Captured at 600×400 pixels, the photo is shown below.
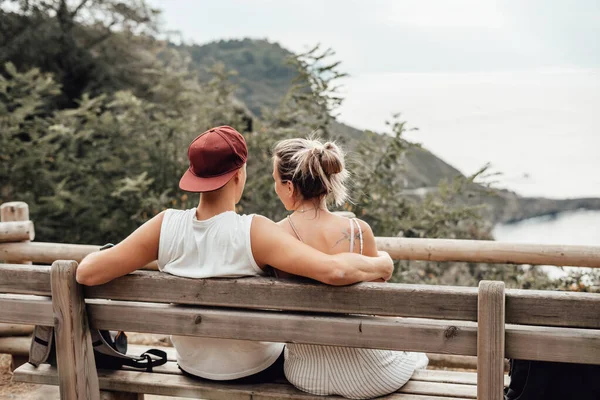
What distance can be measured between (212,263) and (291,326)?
0.38 metres

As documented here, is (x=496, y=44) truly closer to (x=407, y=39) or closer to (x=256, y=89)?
(x=407, y=39)

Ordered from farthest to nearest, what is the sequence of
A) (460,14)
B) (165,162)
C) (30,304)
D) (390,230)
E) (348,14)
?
(348,14) → (165,162) → (460,14) → (390,230) → (30,304)

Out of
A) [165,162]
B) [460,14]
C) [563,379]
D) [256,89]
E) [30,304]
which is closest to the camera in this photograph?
[563,379]

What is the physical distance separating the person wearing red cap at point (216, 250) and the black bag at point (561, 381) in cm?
62

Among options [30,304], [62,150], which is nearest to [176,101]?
[62,150]

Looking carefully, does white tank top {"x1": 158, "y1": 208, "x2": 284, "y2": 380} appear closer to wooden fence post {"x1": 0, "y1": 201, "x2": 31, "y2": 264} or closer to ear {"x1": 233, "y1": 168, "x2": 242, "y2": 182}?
ear {"x1": 233, "y1": 168, "x2": 242, "y2": 182}

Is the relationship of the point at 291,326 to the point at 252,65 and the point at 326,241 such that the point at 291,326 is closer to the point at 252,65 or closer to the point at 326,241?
the point at 326,241

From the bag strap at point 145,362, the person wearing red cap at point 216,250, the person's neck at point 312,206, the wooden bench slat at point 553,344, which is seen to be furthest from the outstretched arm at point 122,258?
the wooden bench slat at point 553,344

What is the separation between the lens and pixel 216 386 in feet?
8.57

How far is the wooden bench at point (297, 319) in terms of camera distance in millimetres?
2131

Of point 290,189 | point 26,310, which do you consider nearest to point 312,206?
point 290,189

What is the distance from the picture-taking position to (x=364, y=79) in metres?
8.22

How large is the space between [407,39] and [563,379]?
6.37 metres

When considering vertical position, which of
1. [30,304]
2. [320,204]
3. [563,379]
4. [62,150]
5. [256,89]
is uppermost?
[256,89]
